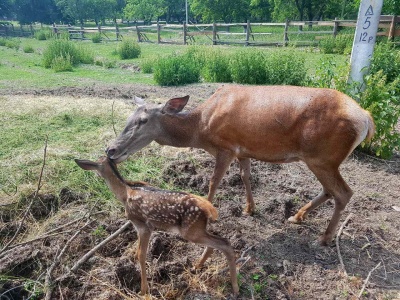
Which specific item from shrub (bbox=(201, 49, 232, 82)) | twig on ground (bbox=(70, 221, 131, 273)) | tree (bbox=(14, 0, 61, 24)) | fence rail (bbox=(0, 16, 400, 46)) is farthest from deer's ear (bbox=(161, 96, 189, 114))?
tree (bbox=(14, 0, 61, 24))

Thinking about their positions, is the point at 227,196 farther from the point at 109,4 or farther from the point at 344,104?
the point at 109,4

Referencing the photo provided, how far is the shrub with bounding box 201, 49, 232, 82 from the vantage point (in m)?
12.5

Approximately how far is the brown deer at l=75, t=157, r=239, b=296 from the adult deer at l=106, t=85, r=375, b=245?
68 cm

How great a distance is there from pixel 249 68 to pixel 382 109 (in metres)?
6.06

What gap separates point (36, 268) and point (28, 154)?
8.06 ft

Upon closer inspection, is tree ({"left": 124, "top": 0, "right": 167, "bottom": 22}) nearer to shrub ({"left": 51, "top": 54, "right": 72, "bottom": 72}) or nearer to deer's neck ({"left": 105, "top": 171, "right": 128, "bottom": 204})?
shrub ({"left": 51, "top": 54, "right": 72, "bottom": 72})

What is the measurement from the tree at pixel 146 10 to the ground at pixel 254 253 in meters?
61.7

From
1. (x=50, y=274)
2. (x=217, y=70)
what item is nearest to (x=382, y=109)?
(x=50, y=274)

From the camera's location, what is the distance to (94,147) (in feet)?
20.1

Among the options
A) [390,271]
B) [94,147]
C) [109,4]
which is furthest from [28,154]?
[109,4]

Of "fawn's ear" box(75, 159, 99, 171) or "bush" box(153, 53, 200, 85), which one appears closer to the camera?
"fawn's ear" box(75, 159, 99, 171)

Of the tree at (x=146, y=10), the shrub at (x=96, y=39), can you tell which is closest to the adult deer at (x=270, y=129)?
the shrub at (x=96, y=39)

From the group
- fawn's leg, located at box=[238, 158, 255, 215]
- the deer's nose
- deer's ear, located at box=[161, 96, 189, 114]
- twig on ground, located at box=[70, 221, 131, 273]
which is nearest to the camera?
twig on ground, located at box=[70, 221, 131, 273]

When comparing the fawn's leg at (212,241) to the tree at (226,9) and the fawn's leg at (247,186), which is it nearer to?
the fawn's leg at (247,186)
